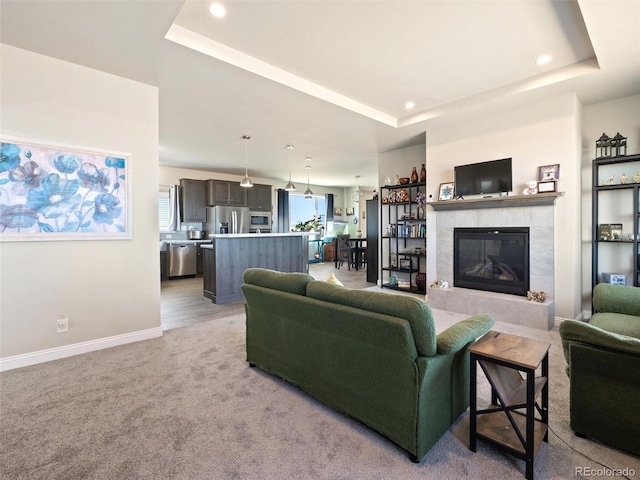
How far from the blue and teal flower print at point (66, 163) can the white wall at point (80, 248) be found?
14 centimetres

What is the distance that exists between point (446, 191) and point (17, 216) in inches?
188

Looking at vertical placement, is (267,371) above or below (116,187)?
below

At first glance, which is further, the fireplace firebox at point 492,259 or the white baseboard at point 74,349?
the fireplace firebox at point 492,259

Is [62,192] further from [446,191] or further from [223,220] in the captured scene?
[223,220]

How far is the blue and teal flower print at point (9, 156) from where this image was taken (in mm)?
2615

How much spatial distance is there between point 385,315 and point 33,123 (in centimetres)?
335

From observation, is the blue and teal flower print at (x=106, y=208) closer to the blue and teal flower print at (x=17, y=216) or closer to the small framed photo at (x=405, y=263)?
the blue and teal flower print at (x=17, y=216)

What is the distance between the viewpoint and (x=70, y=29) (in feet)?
7.89

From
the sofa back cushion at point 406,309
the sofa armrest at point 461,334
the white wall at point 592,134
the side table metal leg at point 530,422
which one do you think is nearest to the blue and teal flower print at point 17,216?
the sofa back cushion at point 406,309

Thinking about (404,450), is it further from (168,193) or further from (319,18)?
(168,193)

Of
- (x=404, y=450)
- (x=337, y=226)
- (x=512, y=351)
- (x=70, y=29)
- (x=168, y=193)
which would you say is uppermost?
(x=70, y=29)

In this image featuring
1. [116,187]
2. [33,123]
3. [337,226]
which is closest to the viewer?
[33,123]

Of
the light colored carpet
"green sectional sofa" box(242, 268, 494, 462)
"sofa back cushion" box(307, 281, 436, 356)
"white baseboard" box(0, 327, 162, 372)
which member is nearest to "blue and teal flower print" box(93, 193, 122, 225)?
"white baseboard" box(0, 327, 162, 372)

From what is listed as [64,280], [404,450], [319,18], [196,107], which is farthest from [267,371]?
[196,107]
